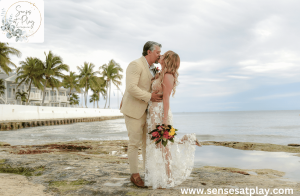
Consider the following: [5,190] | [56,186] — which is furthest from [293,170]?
[5,190]

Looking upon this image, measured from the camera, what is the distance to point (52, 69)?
34.2 metres

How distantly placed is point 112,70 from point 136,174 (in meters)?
49.6

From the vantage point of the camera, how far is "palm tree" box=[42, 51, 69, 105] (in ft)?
111

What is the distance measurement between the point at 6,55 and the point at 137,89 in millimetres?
27170

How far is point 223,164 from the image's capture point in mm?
6371

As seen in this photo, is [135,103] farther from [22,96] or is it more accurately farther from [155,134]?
[22,96]

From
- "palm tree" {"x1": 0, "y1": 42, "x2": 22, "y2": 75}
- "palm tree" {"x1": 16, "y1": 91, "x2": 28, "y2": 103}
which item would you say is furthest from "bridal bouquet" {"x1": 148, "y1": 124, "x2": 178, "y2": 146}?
"palm tree" {"x1": 16, "y1": 91, "x2": 28, "y2": 103}

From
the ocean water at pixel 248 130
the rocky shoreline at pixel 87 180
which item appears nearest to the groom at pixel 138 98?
the rocky shoreline at pixel 87 180

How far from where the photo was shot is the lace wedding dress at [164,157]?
9.59ft

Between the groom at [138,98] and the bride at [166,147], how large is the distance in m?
0.10

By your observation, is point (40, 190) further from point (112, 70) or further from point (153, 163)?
point (112, 70)

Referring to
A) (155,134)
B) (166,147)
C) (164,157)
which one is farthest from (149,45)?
(164,157)

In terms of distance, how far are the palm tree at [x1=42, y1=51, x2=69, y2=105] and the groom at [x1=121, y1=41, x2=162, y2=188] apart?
3417 cm

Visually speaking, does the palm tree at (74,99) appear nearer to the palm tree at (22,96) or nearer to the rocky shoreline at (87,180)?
the palm tree at (22,96)
